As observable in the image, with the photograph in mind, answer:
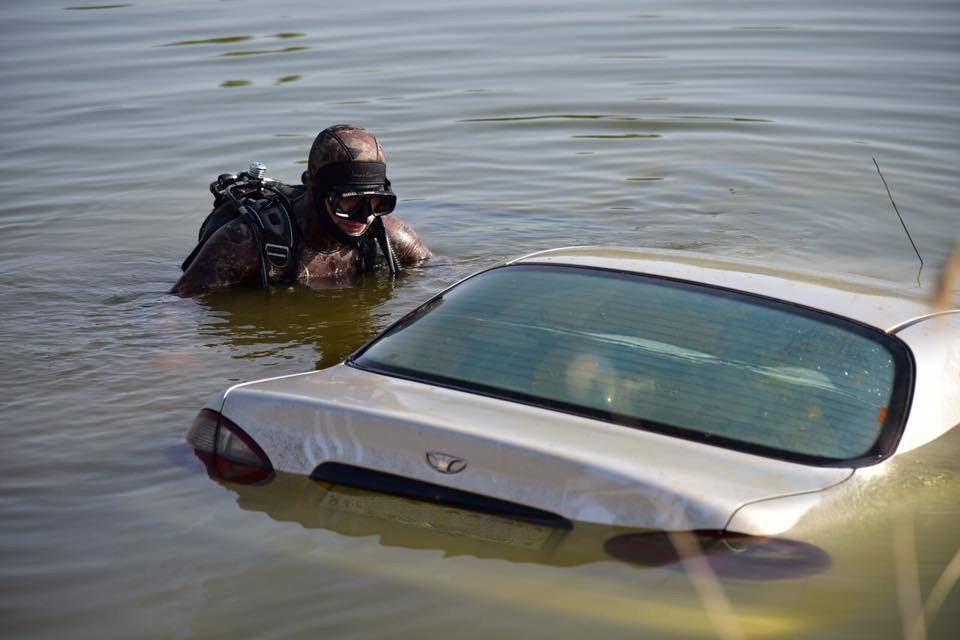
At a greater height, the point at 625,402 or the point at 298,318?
the point at 625,402

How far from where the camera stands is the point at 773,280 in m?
4.49

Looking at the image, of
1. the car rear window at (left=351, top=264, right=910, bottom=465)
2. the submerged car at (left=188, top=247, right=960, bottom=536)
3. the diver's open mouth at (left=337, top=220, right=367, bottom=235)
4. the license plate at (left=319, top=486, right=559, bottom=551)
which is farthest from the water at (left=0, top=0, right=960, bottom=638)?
the diver's open mouth at (left=337, top=220, right=367, bottom=235)

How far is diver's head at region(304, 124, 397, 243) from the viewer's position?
741 cm

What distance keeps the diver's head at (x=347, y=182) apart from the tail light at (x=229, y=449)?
131 inches

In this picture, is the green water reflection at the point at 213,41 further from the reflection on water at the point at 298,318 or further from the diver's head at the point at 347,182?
the diver's head at the point at 347,182

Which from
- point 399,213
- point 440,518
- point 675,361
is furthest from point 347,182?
point 440,518

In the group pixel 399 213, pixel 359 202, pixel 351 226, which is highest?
pixel 359 202

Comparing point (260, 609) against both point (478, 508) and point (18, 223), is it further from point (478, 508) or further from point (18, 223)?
point (18, 223)

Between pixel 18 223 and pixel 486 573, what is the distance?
756cm

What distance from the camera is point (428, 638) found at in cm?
344

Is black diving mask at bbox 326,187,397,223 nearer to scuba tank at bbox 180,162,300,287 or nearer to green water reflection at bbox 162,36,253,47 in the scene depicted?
scuba tank at bbox 180,162,300,287

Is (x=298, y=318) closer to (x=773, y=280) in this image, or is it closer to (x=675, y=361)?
(x=773, y=280)

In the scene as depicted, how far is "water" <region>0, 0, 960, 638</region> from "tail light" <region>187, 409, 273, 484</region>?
2.9 inches

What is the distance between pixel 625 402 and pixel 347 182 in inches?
152
